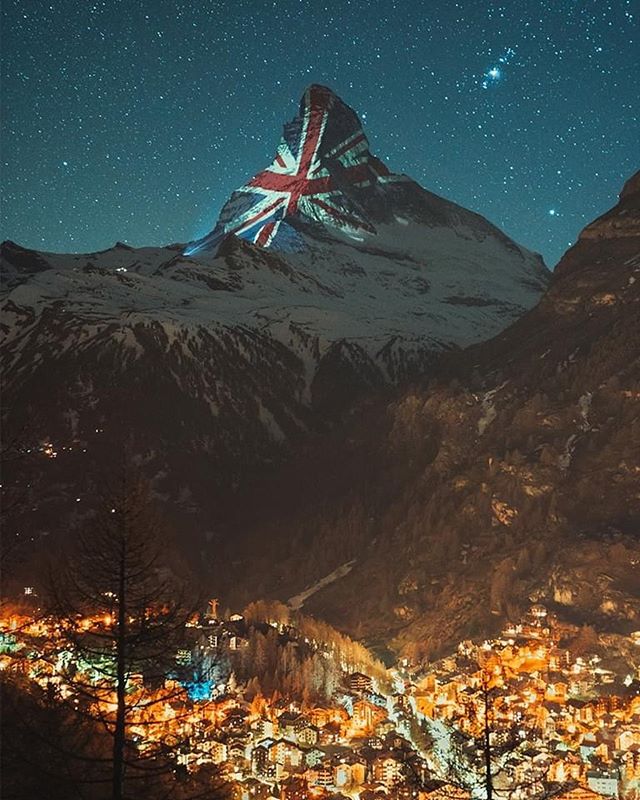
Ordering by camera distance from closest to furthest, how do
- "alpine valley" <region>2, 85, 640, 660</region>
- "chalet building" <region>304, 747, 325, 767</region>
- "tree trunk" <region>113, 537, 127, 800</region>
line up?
1. "tree trunk" <region>113, 537, 127, 800</region>
2. "chalet building" <region>304, 747, 325, 767</region>
3. "alpine valley" <region>2, 85, 640, 660</region>

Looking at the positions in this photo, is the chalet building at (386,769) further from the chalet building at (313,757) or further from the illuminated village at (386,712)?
the chalet building at (313,757)

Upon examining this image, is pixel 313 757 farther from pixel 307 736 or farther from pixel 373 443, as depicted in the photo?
pixel 373 443

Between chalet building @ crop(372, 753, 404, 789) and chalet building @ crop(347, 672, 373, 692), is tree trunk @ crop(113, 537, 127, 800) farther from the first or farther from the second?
chalet building @ crop(347, 672, 373, 692)

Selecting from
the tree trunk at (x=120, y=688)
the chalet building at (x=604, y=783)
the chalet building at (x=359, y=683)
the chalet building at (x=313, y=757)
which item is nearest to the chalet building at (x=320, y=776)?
the chalet building at (x=313, y=757)

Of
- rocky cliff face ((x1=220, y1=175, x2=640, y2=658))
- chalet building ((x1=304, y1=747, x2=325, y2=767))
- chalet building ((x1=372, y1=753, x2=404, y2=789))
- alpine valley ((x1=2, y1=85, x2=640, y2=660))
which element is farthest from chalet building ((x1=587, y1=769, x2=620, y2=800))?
rocky cliff face ((x1=220, y1=175, x2=640, y2=658))

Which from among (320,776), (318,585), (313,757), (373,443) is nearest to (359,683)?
(313,757)

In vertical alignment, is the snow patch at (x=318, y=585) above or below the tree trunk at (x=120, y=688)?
above
